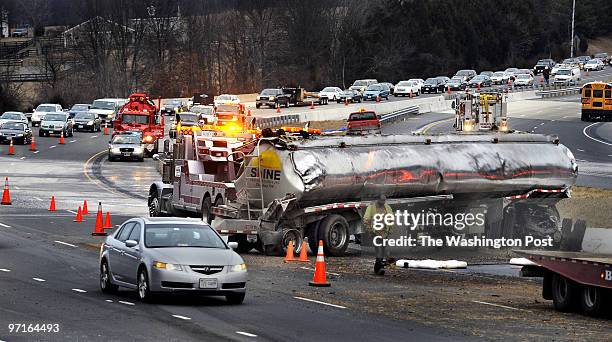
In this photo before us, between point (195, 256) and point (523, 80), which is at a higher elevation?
point (523, 80)

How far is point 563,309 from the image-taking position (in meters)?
19.9

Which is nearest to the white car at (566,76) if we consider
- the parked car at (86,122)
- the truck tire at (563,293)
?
the parked car at (86,122)

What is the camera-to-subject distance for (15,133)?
7025 centimetres

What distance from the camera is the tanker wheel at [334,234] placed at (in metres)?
Result: 29.3

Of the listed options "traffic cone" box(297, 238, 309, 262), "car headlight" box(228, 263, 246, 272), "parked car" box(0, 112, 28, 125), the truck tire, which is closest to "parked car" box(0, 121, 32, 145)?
"parked car" box(0, 112, 28, 125)

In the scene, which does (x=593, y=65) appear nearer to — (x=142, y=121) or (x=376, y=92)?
(x=376, y=92)

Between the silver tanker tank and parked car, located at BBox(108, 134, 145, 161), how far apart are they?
1280 inches

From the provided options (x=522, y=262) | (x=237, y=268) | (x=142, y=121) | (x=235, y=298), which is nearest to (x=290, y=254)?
(x=522, y=262)

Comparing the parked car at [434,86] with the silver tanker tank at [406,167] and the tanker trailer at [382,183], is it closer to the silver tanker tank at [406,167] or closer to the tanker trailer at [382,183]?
the silver tanker tank at [406,167]

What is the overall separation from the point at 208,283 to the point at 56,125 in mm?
59284

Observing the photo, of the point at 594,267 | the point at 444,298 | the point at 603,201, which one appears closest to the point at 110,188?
the point at 603,201

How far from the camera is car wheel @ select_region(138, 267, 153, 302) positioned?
19.4 m

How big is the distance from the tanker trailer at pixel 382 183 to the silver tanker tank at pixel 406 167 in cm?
2

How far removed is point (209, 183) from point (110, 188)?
1758 centimetres
